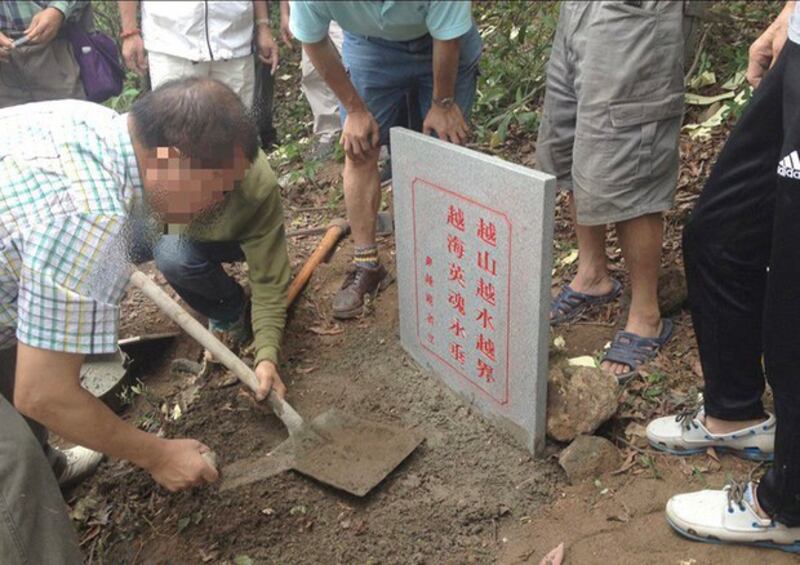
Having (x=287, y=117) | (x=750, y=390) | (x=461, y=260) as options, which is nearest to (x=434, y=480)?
(x=461, y=260)

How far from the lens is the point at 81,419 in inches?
76.3

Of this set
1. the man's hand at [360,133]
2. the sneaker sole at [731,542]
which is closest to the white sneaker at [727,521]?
the sneaker sole at [731,542]

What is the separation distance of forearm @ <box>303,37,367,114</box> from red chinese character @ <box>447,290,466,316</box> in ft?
2.97

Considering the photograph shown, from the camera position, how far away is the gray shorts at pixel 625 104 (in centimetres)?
257

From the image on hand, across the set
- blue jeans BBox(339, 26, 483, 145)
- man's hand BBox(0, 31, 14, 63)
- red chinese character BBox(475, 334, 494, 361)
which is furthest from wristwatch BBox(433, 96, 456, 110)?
man's hand BBox(0, 31, 14, 63)

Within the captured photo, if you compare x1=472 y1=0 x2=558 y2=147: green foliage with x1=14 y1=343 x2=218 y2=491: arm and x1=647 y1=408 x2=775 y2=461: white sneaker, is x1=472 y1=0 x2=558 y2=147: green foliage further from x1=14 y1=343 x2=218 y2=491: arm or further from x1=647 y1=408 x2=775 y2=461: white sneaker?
x1=14 y1=343 x2=218 y2=491: arm

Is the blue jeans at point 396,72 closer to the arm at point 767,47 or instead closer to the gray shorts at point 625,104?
the gray shorts at point 625,104

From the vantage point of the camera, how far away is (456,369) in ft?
9.58

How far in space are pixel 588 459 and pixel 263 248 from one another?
1.44 m

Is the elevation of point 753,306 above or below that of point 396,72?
below

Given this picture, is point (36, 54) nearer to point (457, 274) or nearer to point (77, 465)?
point (77, 465)

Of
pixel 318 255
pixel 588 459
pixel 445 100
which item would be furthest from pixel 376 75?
pixel 588 459

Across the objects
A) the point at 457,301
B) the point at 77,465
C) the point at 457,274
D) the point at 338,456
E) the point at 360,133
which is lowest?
the point at 77,465

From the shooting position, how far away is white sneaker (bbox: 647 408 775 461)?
93.2 inches
